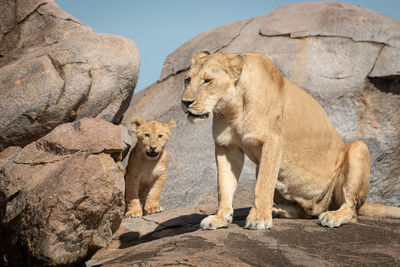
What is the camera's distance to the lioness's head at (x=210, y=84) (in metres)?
4.71

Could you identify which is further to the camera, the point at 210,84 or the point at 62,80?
the point at 62,80

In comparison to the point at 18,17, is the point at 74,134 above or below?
below

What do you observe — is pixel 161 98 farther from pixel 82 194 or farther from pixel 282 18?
pixel 82 194

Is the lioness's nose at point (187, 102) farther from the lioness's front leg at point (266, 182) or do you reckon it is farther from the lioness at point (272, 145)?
the lioness's front leg at point (266, 182)

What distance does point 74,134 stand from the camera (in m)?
5.59

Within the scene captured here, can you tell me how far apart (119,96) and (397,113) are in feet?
18.4

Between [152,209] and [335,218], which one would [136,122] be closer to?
[152,209]

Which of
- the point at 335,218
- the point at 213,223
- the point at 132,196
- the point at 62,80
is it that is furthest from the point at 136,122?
the point at 335,218

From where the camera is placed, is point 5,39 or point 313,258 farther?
point 5,39

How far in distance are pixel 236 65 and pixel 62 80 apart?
11.2 feet

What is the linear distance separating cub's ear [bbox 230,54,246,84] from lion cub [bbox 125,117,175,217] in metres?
2.71

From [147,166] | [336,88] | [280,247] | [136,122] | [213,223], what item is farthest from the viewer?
[336,88]

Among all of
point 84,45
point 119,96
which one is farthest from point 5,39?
point 119,96

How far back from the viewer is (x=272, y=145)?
193 inches
